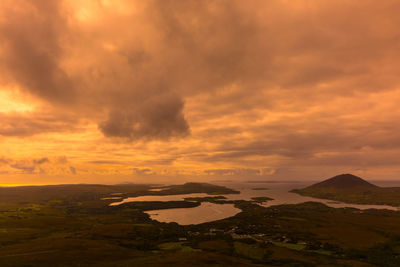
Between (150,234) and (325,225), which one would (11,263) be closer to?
(150,234)

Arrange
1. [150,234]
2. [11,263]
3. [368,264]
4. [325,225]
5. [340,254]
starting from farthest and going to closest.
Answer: [325,225]
[150,234]
[340,254]
[368,264]
[11,263]

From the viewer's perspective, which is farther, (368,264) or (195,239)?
(195,239)

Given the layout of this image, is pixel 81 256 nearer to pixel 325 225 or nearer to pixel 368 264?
pixel 368 264

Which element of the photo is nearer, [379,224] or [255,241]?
[255,241]

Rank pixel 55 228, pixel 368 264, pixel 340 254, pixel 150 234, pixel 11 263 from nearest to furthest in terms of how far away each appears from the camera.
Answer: pixel 11 263
pixel 368 264
pixel 340 254
pixel 150 234
pixel 55 228

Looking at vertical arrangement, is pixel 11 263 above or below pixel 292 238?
above

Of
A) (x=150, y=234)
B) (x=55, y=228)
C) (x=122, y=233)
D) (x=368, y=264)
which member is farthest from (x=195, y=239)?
(x=55, y=228)

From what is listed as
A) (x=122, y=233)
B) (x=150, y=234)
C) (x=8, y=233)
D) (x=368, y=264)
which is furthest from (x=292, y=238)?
(x=8, y=233)

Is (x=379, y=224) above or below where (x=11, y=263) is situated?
below

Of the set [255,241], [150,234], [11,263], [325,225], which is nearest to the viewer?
[11,263]
